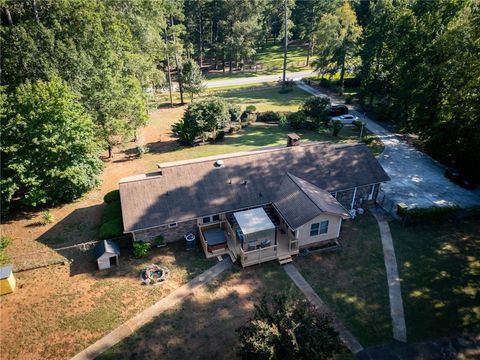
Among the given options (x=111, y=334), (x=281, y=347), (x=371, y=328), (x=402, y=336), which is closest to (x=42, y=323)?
(x=111, y=334)

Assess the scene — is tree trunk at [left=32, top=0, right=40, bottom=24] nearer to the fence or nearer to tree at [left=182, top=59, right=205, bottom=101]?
tree at [left=182, top=59, right=205, bottom=101]

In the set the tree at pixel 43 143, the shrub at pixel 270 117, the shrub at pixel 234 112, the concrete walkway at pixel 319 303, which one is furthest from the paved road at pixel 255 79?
the concrete walkway at pixel 319 303

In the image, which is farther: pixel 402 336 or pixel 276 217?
pixel 276 217

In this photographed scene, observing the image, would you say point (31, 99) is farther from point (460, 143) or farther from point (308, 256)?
point (460, 143)

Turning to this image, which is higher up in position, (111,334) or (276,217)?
(276,217)

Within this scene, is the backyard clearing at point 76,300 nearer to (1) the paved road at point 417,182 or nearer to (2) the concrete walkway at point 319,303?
(2) the concrete walkway at point 319,303

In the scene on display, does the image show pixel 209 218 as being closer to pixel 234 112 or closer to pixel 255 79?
pixel 234 112

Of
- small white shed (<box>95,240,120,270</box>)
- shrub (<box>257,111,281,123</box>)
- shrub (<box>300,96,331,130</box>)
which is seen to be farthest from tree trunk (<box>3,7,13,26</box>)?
shrub (<box>300,96,331,130</box>)
